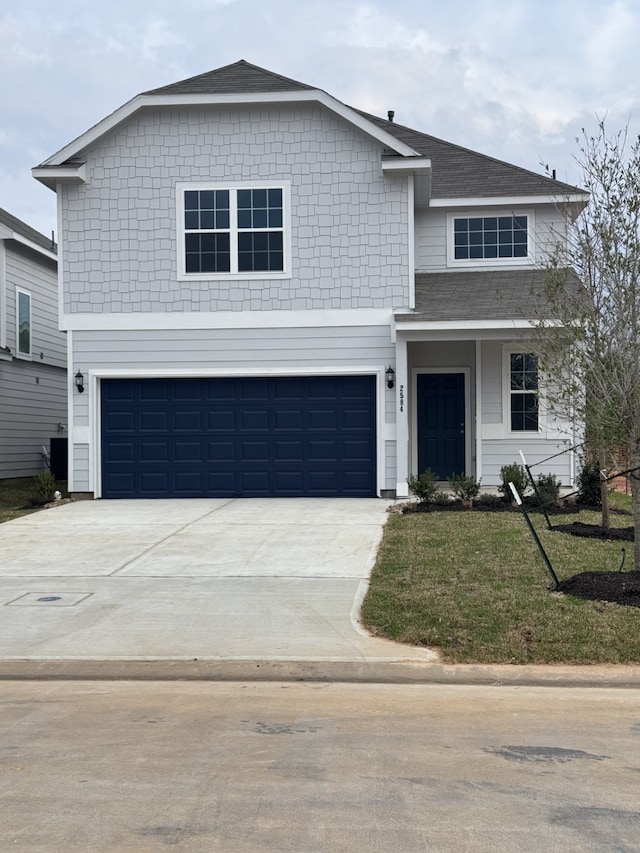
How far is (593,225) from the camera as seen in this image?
8398 mm

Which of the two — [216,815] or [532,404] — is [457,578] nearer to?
[216,815]

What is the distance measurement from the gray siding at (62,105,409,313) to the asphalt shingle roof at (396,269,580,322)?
2.47ft

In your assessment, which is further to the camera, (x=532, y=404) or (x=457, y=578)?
(x=532, y=404)

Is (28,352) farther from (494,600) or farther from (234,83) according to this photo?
(494,600)

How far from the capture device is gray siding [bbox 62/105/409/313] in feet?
52.2

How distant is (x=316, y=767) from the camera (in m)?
4.74

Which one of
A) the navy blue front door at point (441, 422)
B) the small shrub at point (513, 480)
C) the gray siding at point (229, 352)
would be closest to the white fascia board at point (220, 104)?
the gray siding at point (229, 352)

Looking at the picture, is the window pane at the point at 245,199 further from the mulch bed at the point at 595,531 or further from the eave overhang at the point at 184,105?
the mulch bed at the point at 595,531

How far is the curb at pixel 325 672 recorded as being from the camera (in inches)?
255

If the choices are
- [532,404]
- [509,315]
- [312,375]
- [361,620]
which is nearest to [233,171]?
[312,375]

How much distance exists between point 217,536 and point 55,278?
15.1 metres

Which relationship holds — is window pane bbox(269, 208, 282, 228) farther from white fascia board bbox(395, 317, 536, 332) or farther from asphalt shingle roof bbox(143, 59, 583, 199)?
white fascia board bbox(395, 317, 536, 332)

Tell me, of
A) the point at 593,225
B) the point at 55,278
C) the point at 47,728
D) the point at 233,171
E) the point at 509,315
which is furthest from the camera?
the point at 55,278

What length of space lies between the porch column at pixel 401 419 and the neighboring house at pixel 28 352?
355 inches
